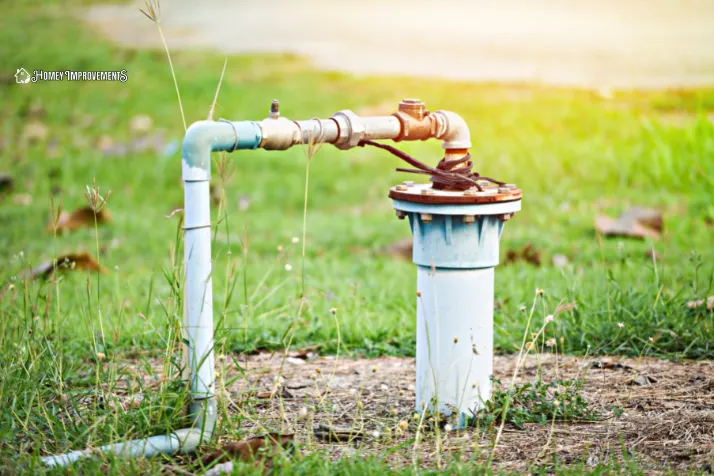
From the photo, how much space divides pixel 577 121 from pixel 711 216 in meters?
2.45

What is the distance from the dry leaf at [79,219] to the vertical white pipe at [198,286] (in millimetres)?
3710

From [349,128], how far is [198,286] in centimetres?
71

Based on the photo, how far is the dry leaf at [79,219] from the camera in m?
5.74

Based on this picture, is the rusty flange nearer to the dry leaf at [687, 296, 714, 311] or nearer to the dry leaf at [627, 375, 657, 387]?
the dry leaf at [627, 375, 657, 387]

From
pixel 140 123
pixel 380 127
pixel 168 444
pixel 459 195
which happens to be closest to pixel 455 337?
pixel 459 195

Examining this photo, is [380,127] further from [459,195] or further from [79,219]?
[79,219]

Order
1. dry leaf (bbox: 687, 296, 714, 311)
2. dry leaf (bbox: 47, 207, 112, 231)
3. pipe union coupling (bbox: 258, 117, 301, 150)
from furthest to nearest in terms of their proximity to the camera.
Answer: dry leaf (bbox: 47, 207, 112, 231), dry leaf (bbox: 687, 296, 714, 311), pipe union coupling (bbox: 258, 117, 301, 150)

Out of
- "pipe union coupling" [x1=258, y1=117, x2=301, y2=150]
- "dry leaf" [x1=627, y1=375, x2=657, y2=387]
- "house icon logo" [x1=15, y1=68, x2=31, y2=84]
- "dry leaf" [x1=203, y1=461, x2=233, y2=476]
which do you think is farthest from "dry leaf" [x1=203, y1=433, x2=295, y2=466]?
"house icon logo" [x1=15, y1=68, x2=31, y2=84]

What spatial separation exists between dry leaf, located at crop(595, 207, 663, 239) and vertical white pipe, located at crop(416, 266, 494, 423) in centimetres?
275

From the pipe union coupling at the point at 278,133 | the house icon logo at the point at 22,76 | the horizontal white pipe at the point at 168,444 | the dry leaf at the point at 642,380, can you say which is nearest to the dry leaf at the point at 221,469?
the horizontal white pipe at the point at 168,444

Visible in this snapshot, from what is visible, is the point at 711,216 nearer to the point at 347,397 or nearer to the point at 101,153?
the point at 347,397

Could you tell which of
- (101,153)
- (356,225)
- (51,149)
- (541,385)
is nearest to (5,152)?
(51,149)

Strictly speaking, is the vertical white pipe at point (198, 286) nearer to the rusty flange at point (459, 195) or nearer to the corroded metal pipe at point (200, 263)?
the corroded metal pipe at point (200, 263)

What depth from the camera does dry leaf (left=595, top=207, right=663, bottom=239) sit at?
5.17 metres
